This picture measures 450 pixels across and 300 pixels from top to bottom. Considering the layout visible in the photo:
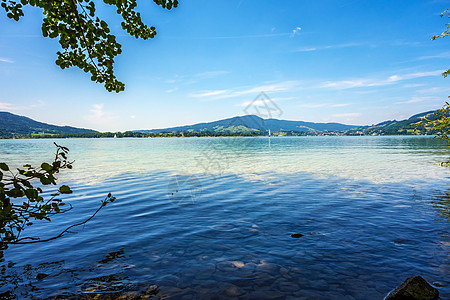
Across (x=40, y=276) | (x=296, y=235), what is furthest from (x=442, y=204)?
(x=40, y=276)

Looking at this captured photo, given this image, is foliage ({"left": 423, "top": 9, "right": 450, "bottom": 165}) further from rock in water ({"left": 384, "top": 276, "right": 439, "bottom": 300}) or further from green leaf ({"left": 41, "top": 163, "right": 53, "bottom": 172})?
green leaf ({"left": 41, "top": 163, "right": 53, "bottom": 172})

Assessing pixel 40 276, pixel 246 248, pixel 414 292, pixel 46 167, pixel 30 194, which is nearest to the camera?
pixel 30 194

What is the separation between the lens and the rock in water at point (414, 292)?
7152 millimetres

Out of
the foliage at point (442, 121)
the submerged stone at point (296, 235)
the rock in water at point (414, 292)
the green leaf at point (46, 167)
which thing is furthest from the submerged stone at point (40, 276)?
the foliage at point (442, 121)

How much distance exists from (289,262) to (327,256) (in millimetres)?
1738

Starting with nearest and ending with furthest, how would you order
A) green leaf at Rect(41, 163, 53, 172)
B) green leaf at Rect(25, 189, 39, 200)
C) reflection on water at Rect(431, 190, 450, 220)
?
green leaf at Rect(25, 189, 39, 200) → green leaf at Rect(41, 163, 53, 172) → reflection on water at Rect(431, 190, 450, 220)

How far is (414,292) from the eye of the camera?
7.17 m

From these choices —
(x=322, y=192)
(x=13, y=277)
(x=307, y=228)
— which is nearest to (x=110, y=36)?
(x=13, y=277)

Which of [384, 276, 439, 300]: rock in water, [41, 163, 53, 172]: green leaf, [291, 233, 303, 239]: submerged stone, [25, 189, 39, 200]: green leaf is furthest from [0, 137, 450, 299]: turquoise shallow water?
[41, 163, 53, 172]: green leaf

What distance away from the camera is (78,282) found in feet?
29.0

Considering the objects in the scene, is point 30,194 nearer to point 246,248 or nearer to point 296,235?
point 246,248

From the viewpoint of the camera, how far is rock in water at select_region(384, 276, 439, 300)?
715 cm

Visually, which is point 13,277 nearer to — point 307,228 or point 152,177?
point 307,228

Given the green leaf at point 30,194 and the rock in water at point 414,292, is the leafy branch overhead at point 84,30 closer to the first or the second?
the green leaf at point 30,194
